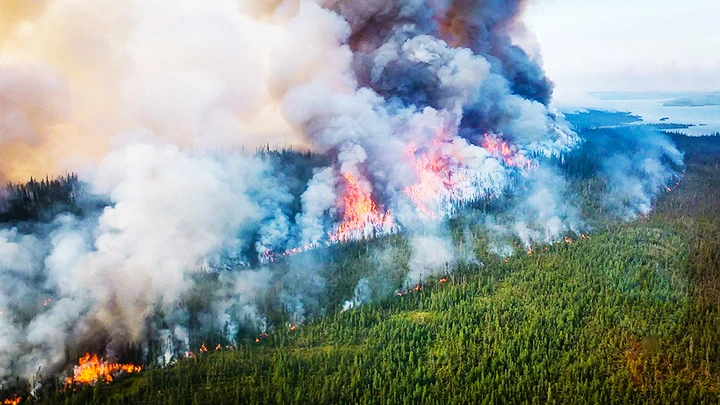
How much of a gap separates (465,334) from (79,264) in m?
62.5

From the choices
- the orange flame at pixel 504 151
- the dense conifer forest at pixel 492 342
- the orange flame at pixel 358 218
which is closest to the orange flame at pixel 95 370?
the dense conifer forest at pixel 492 342

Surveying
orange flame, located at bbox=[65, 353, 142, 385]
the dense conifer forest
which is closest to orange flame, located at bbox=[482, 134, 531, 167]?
the dense conifer forest

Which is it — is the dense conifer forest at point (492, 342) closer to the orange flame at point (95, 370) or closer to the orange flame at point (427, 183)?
the orange flame at point (95, 370)

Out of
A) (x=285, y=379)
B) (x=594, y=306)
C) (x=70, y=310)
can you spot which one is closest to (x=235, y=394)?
(x=285, y=379)

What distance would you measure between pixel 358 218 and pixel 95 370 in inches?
2892

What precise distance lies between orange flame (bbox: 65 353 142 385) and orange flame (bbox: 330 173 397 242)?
200 ft

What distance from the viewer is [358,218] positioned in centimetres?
13712

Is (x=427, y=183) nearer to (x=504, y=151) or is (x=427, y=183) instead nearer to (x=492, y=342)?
(x=504, y=151)

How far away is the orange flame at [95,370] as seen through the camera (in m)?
74.0

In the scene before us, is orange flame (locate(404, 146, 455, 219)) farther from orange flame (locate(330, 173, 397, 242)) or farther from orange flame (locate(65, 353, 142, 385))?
orange flame (locate(65, 353, 142, 385))

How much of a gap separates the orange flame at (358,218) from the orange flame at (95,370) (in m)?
60.9

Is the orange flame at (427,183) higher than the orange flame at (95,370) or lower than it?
higher

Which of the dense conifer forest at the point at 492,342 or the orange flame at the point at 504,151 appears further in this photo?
the orange flame at the point at 504,151

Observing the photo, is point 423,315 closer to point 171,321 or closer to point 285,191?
point 171,321
